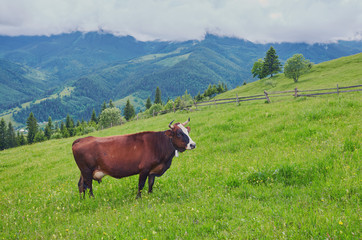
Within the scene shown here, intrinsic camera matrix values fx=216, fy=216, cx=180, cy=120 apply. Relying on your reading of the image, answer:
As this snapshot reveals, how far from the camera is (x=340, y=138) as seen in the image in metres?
8.29

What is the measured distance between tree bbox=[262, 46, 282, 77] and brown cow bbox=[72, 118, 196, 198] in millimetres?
86818

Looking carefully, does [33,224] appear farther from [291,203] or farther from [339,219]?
[339,219]

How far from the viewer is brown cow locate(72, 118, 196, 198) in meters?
6.78

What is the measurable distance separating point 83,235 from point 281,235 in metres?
4.11

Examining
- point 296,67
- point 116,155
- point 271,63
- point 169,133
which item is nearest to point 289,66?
point 296,67

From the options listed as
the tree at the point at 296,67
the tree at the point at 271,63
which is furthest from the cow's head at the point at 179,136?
the tree at the point at 271,63

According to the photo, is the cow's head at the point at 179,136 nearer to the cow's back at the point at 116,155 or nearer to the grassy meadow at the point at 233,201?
the cow's back at the point at 116,155

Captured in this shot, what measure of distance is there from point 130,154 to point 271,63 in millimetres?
88771

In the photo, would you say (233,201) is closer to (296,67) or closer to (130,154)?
(130,154)

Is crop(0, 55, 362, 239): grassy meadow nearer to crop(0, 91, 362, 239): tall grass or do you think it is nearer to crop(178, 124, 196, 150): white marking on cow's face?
crop(0, 91, 362, 239): tall grass

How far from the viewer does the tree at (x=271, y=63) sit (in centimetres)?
8362

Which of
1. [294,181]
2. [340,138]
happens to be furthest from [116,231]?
[340,138]

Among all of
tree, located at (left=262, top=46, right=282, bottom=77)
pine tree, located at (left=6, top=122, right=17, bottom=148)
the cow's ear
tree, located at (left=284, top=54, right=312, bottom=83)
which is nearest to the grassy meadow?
the cow's ear

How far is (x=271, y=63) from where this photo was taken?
84250mm
